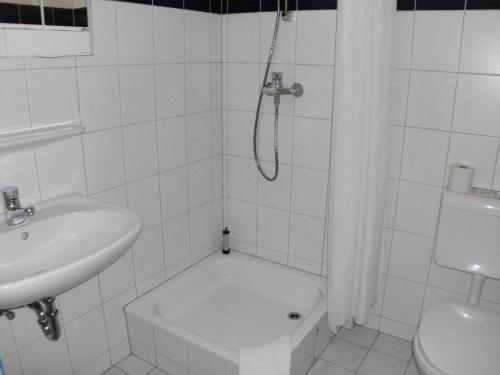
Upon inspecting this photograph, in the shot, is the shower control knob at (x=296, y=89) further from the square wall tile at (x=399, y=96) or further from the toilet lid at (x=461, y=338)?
the toilet lid at (x=461, y=338)

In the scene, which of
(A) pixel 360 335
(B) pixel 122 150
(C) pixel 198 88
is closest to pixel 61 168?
(B) pixel 122 150

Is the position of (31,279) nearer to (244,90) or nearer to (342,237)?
(342,237)

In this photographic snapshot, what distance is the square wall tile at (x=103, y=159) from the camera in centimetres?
185

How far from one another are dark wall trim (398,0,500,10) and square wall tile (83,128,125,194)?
4.48ft

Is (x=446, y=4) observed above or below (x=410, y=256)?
above

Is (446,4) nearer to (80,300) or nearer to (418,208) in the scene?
(418,208)

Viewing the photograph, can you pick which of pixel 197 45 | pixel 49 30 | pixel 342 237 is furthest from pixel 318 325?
pixel 49 30

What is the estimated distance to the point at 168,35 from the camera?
2.11 metres

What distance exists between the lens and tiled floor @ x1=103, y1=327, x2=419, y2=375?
215 cm

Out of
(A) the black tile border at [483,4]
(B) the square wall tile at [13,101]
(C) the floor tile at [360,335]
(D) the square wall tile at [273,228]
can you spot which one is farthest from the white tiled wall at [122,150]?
(A) the black tile border at [483,4]

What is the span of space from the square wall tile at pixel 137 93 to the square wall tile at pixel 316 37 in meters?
0.75

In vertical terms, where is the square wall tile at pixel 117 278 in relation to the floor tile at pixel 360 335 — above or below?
above

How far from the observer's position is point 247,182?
2.63 meters

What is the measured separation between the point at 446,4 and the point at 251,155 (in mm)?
1217
